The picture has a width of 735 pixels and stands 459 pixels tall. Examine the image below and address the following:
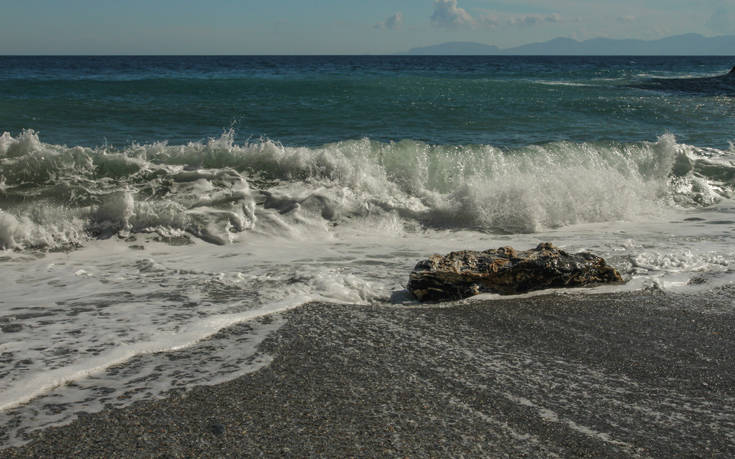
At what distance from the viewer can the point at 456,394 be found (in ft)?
9.09

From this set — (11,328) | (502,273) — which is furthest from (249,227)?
(502,273)

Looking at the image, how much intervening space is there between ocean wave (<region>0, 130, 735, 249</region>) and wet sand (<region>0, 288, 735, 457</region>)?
9.26 ft

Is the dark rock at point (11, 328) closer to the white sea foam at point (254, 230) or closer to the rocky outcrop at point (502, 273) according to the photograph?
the white sea foam at point (254, 230)

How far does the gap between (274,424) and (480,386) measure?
1.00 meters

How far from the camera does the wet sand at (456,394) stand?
2.38 m

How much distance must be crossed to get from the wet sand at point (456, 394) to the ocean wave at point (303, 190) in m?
2.82

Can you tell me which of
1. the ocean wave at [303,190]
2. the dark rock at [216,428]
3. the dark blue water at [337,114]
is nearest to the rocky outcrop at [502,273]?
the dark rock at [216,428]

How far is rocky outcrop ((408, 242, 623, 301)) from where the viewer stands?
162 inches

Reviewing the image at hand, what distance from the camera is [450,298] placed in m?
4.09

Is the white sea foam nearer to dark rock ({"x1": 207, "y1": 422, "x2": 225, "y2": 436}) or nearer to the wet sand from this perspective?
the wet sand

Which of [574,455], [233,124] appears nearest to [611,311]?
[574,455]

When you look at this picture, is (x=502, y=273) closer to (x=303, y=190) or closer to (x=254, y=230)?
(x=254, y=230)

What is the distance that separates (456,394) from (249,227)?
12.6ft

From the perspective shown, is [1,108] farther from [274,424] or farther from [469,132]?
[274,424]
